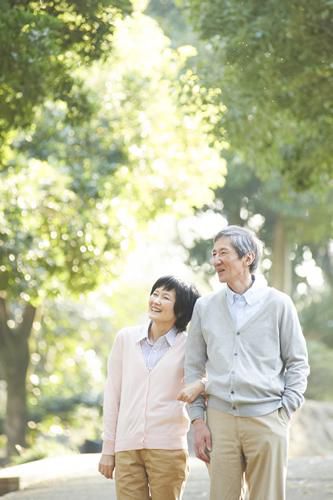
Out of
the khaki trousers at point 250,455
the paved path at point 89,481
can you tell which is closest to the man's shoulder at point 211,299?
the khaki trousers at point 250,455

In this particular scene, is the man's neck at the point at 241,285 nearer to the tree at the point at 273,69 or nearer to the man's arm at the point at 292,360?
the man's arm at the point at 292,360

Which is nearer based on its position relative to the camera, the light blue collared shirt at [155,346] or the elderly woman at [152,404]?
the elderly woman at [152,404]

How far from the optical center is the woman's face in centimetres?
535

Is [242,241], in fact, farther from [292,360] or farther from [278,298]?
[292,360]

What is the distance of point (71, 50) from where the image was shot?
36.0ft

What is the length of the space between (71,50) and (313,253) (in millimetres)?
21150

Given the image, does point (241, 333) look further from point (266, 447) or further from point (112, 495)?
point (112, 495)

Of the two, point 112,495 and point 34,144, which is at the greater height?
point 34,144

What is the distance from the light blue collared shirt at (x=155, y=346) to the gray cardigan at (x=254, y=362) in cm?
32

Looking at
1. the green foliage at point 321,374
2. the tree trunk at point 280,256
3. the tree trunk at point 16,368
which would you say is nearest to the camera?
the tree trunk at point 16,368

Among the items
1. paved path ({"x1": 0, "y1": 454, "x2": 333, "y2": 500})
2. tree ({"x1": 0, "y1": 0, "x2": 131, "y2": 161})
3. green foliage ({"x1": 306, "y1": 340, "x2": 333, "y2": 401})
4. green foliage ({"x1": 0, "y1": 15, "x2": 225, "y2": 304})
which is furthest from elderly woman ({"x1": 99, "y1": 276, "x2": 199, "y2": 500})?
green foliage ({"x1": 306, "y1": 340, "x2": 333, "y2": 401})

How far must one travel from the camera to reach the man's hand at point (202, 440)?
4938 millimetres

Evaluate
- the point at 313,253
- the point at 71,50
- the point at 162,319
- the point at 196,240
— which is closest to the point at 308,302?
the point at 313,253

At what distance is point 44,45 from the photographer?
9953mm
